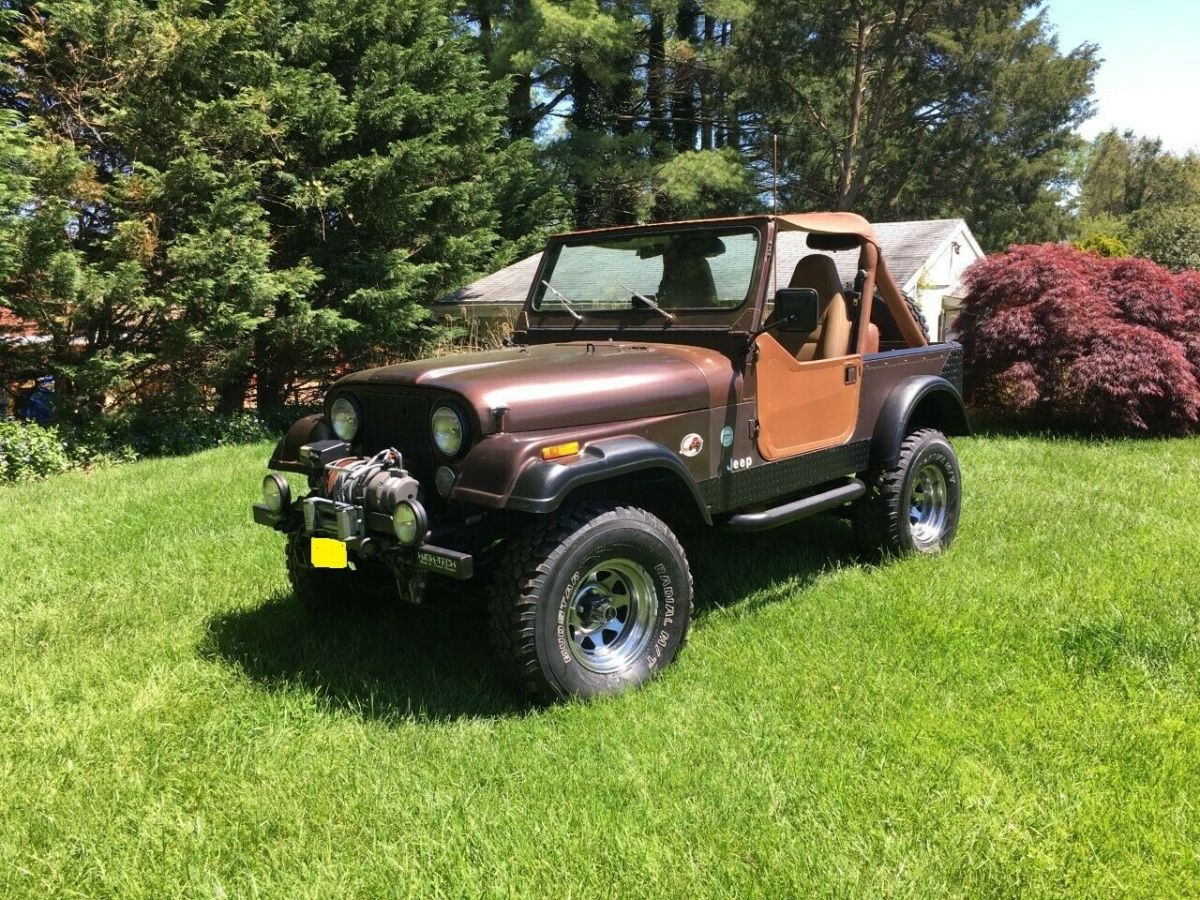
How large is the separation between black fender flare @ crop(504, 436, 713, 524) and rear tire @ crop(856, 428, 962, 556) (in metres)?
1.62

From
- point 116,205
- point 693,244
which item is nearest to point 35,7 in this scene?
point 116,205

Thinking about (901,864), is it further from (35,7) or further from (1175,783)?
(35,7)

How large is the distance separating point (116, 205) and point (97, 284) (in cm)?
120

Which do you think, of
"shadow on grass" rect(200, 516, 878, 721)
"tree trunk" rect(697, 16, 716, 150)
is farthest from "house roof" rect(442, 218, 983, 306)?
"shadow on grass" rect(200, 516, 878, 721)

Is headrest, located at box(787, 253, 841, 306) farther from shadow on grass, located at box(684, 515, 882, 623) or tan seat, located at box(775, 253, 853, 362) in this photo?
shadow on grass, located at box(684, 515, 882, 623)

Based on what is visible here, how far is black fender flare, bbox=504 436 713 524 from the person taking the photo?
3.01 meters

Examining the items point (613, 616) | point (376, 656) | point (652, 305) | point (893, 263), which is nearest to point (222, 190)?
point (652, 305)

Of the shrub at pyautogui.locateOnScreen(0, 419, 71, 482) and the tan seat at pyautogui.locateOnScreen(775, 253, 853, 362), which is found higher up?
the tan seat at pyautogui.locateOnScreen(775, 253, 853, 362)

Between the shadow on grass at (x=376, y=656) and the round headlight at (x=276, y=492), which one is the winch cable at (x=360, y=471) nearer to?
the round headlight at (x=276, y=492)

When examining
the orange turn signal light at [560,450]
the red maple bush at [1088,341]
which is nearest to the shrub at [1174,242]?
the red maple bush at [1088,341]

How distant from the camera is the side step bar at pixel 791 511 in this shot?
13.2ft

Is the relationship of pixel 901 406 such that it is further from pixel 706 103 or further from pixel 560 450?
pixel 706 103

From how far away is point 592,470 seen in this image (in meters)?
3.17

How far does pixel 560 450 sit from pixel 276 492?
4.28ft
